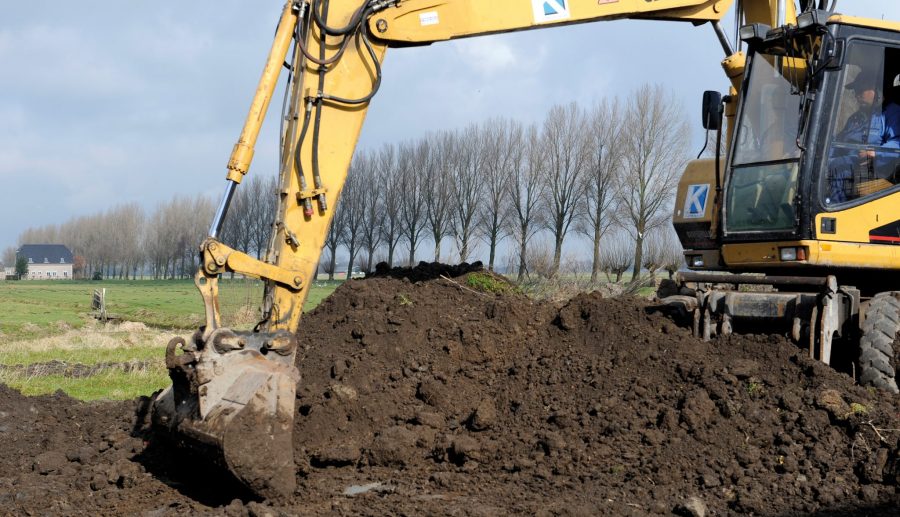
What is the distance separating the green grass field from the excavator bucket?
17.5ft

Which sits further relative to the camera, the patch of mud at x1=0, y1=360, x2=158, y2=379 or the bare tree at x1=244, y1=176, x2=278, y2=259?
the bare tree at x1=244, y1=176, x2=278, y2=259

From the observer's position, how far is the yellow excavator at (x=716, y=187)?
530 centimetres

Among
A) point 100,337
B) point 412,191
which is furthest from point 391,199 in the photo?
point 100,337

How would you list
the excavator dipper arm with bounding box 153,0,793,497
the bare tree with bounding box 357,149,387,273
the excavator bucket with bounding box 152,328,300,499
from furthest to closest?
the bare tree with bounding box 357,149,387,273, the excavator dipper arm with bounding box 153,0,793,497, the excavator bucket with bounding box 152,328,300,499

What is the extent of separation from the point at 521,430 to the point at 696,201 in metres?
2.96

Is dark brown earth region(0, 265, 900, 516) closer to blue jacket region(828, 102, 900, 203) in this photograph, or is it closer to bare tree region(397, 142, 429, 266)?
blue jacket region(828, 102, 900, 203)

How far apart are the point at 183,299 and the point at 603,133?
20.8 meters

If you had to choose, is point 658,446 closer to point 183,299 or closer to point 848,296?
point 848,296

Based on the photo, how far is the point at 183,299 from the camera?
37.4 metres

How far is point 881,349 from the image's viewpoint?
6.03 meters

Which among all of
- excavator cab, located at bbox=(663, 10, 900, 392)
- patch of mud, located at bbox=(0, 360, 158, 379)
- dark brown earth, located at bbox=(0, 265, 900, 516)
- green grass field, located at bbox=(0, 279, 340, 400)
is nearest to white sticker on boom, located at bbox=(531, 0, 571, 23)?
excavator cab, located at bbox=(663, 10, 900, 392)

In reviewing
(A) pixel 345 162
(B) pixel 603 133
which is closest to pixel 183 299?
(B) pixel 603 133

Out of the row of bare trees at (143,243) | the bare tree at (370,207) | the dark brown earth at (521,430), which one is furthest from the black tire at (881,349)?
the row of bare trees at (143,243)

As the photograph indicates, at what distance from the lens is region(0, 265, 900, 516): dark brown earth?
202 inches
